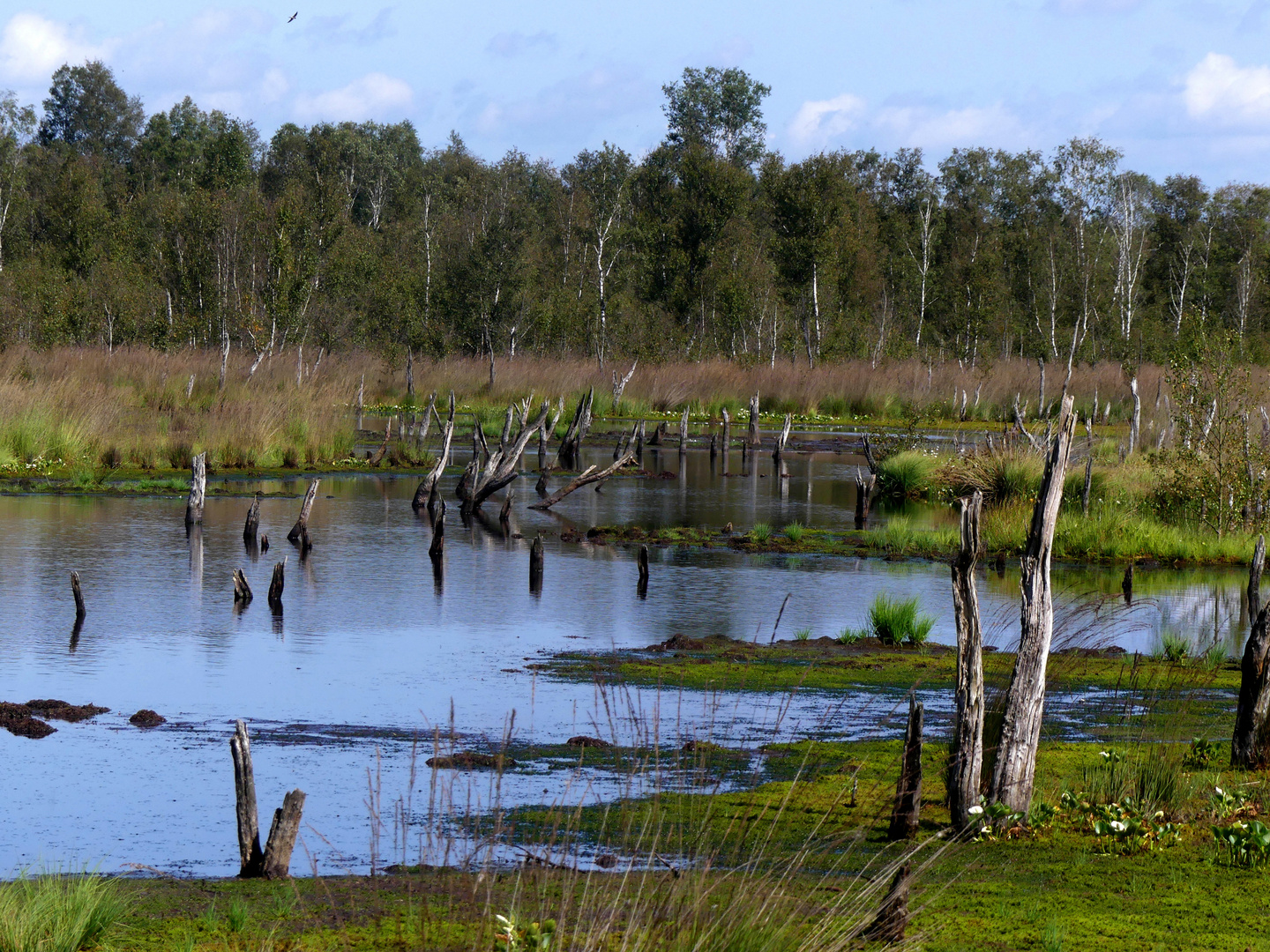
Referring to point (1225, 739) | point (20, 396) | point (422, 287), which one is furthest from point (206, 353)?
point (1225, 739)

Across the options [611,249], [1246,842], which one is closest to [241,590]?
[1246,842]

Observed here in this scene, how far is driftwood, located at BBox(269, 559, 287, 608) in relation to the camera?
55.8 feet

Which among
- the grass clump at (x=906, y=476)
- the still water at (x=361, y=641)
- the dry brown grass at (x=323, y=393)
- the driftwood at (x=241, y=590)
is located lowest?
the still water at (x=361, y=641)

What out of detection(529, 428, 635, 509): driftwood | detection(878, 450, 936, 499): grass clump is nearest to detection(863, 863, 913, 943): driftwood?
detection(529, 428, 635, 509): driftwood

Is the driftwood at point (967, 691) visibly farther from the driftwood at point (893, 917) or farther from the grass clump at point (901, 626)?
the grass clump at point (901, 626)

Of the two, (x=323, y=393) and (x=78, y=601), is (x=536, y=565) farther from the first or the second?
(x=323, y=393)

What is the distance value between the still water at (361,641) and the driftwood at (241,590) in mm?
183

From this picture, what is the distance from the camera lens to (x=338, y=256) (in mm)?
52438

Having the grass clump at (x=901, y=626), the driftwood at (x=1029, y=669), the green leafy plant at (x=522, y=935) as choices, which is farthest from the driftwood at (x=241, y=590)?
the green leafy plant at (x=522, y=935)

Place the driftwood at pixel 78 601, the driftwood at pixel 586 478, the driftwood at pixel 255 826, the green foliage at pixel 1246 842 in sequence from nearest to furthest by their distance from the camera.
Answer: the driftwood at pixel 255 826 → the green foliage at pixel 1246 842 → the driftwood at pixel 78 601 → the driftwood at pixel 586 478

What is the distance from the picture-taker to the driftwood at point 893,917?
591 cm

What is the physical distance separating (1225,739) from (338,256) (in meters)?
45.4

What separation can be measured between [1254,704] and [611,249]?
58428 millimetres

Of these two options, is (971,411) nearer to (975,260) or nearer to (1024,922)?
(975,260)
